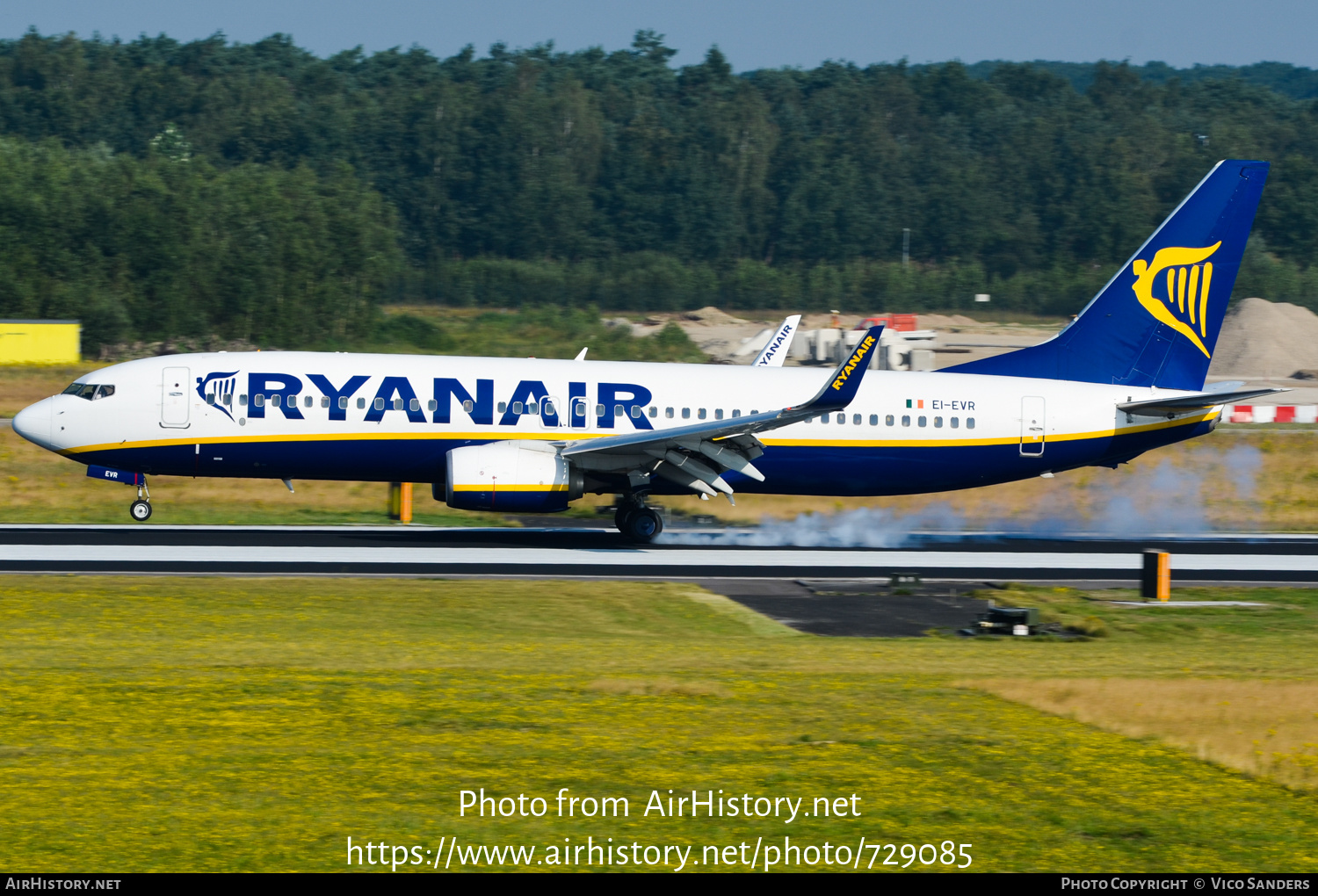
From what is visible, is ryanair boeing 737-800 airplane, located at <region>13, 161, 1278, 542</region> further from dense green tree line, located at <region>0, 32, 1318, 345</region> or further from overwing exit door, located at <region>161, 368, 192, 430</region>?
dense green tree line, located at <region>0, 32, 1318, 345</region>

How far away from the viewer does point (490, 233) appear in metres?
120

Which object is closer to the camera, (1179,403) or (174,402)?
(174,402)

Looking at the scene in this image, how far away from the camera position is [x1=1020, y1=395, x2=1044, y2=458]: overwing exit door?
33844 millimetres

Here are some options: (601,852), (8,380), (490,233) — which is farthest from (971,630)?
(490,233)

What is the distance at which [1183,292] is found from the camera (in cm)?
3478

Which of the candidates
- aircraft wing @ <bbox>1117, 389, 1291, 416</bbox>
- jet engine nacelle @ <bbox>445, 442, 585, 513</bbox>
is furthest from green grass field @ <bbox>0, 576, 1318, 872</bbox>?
aircraft wing @ <bbox>1117, 389, 1291, 416</bbox>

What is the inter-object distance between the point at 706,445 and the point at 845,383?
3.61 m

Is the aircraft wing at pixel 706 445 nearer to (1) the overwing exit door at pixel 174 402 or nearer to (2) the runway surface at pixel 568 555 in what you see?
(2) the runway surface at pixel 568 555

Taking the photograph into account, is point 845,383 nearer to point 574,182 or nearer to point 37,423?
point 37,423

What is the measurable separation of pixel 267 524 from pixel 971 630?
18.8 m

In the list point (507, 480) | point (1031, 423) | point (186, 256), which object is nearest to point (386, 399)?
point (507, 480)

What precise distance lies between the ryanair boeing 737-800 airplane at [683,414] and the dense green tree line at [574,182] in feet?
134

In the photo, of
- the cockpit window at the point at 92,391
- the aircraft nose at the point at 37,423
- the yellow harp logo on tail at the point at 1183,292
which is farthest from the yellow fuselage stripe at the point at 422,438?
the yellow harp logo on tail at the point at 1183,292

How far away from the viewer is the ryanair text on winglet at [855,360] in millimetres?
28453
